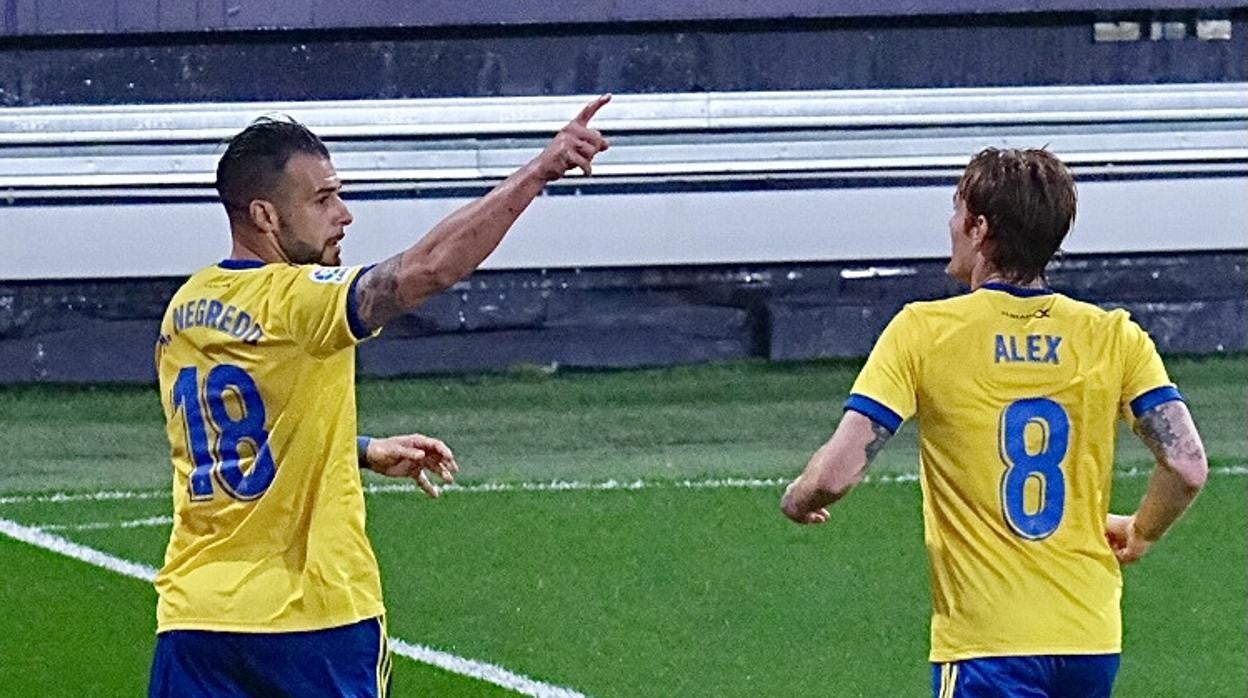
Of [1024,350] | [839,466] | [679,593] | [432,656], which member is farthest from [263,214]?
[679,593]

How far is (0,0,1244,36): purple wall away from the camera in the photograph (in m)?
12.8

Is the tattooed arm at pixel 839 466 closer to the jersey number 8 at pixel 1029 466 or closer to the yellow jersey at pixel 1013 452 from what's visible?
the yellow jersey at pixel 1013 452

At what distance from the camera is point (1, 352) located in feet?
42.6

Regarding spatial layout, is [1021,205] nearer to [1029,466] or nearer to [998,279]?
[998,279]

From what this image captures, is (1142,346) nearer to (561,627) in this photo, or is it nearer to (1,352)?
(561,627)

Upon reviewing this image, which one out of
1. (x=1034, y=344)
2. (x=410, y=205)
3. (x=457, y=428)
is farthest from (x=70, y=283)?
(x=1034, y=344)

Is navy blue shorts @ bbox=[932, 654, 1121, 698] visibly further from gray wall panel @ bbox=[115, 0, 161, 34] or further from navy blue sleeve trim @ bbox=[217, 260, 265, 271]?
gray wall panel @ bbox=[115, 0, 161, 34]

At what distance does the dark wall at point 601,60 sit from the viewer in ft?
42.6

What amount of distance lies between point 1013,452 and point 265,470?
1407mm

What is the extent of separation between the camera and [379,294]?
3.99 m

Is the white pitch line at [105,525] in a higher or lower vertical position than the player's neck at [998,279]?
lower

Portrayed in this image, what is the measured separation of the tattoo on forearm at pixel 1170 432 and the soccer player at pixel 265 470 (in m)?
1.51

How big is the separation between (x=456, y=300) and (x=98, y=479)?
11.0ft

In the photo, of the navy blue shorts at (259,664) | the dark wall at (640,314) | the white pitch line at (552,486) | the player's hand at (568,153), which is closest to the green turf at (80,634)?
the white pitch line at (552,486)
